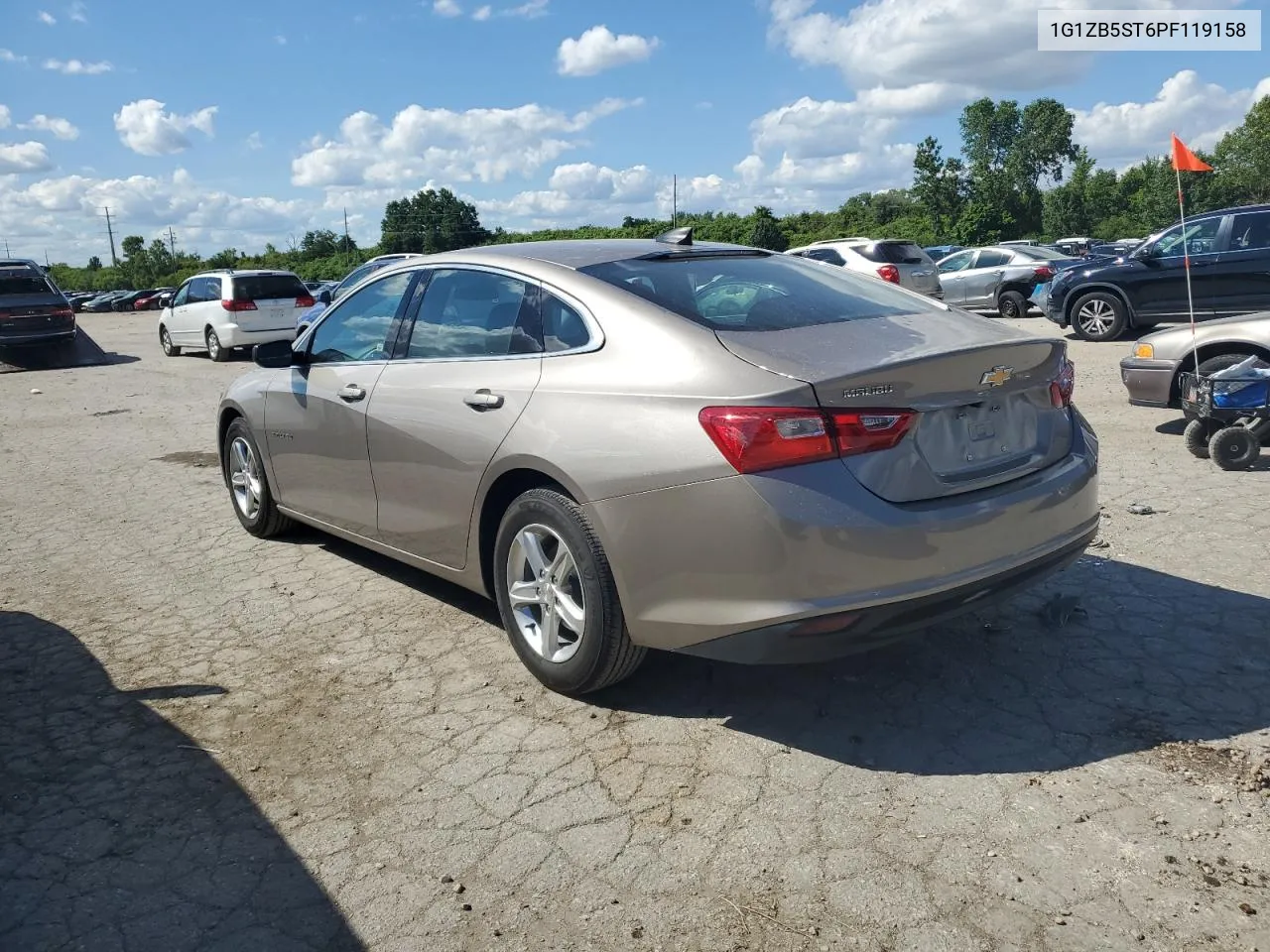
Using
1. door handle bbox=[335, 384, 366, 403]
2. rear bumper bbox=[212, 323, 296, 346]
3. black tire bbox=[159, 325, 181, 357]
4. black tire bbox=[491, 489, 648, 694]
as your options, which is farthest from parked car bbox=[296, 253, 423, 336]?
black tire bbox=[491, 489, 648, 694]

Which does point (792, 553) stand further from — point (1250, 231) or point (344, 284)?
point (344, 284)

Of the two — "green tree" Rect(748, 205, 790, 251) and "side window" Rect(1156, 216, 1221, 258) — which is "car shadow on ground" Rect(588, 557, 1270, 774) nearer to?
"side window" Rect(1156, 216, 1221, 258)

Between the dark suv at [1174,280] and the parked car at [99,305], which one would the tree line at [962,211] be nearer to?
the parked car at [99,305]

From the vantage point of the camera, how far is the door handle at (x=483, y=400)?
3.92 meters

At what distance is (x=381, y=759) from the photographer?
348cm

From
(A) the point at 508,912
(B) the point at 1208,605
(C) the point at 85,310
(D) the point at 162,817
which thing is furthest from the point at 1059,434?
(C) the point at 85,310

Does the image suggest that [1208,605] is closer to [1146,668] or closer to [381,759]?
[1146,668]

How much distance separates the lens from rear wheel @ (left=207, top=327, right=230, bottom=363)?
19.9 m

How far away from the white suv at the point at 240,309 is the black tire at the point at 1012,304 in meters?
13.7

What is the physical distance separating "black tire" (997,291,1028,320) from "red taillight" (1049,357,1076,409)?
699 inches

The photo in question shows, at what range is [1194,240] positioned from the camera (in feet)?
45.2

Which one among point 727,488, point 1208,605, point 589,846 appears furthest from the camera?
point 1208,605

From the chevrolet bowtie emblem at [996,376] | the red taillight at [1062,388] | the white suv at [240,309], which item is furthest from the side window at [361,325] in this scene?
the white suv at [240,309]

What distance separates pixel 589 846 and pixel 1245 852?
172 centimetres
